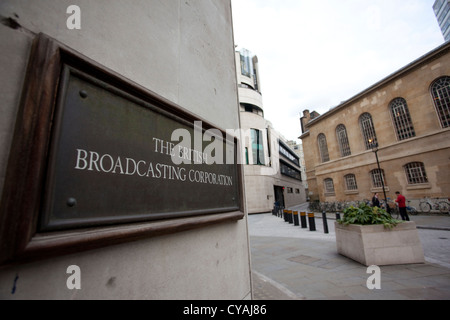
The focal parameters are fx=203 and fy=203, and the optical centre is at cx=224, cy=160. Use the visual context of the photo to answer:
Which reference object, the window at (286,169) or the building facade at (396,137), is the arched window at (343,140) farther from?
the window at (286,169)

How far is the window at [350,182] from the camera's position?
71.7 feet

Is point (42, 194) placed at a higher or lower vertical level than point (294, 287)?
higher

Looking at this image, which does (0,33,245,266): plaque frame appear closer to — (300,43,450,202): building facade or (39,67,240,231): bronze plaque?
(39,67,240,231): bronze plaque

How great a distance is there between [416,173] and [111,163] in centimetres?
2291

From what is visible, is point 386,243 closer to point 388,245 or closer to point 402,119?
point 388,245

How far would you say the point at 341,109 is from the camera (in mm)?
23484

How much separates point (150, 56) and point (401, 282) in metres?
4.78

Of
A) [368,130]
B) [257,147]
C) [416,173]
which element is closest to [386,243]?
[416,173]

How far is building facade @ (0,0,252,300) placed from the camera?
0.75 metres

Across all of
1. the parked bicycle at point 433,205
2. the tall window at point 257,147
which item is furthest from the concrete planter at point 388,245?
the tall window at point 257,147

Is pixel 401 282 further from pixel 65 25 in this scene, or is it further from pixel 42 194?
pixel 65 25

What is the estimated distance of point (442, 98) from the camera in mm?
15648

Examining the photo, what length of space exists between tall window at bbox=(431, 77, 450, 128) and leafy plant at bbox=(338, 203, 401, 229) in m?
17.2
